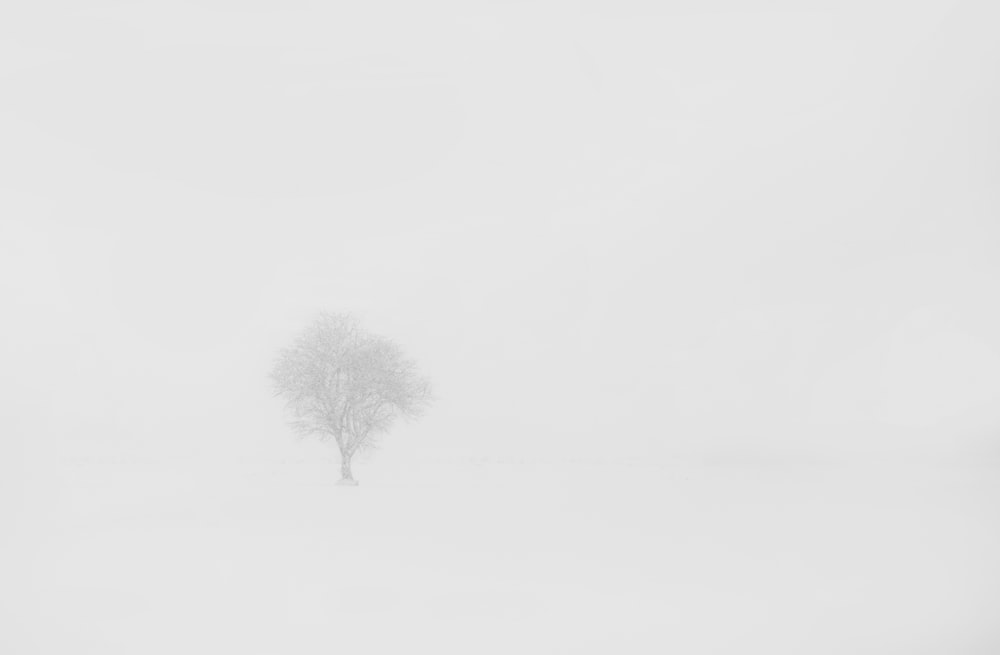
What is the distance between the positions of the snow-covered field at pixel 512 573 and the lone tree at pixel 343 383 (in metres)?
7.64

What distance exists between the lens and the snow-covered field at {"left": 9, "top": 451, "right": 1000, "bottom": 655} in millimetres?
10250

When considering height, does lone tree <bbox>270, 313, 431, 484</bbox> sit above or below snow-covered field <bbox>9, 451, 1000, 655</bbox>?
above

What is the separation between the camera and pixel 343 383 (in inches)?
1436

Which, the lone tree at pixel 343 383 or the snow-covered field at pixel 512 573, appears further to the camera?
the lone tree at pixel 343 383

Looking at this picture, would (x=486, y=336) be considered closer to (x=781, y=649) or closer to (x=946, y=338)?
(x=946, y=338)

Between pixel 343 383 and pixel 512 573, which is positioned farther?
pixel 343 383

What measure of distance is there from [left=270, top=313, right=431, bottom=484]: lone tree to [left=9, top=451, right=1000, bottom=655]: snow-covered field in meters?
7.64

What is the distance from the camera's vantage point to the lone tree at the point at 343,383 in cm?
3603

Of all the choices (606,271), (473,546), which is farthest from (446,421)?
(606,271)

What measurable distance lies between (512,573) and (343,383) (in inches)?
938

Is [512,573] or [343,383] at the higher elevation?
[343,383]

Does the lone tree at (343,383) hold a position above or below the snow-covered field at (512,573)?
above

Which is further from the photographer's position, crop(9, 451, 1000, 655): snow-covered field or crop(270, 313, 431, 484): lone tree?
crop(270, 313, 431, 484): lone tree

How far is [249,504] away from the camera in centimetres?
2772
